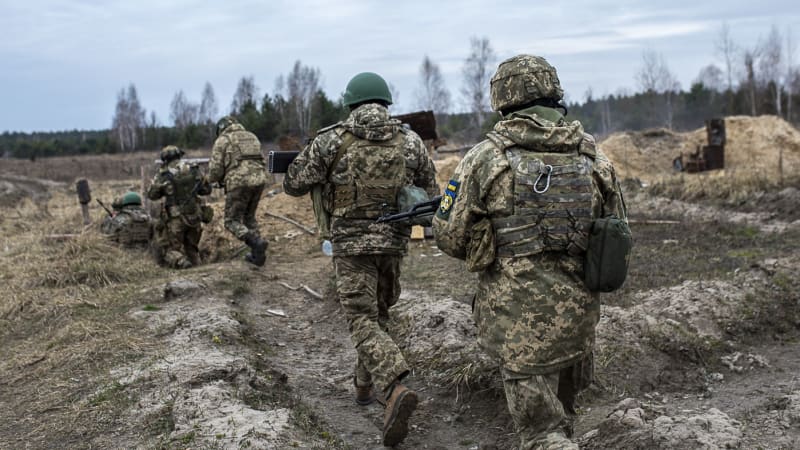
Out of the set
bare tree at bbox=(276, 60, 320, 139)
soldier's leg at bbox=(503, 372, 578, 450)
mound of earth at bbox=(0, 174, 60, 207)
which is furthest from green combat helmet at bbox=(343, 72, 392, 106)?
bare tree at bbox=(276, 60, 320, 139)

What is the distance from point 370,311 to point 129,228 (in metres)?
7.05

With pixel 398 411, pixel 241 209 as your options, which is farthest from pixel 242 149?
pixel 398 411

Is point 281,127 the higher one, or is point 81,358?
point 281,127

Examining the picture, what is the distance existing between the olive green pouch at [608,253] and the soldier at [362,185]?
148 cm

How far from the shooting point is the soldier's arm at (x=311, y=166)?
171 inches

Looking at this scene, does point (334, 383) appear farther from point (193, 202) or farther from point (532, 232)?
point (193, 202)

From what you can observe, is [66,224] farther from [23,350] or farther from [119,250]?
[23,350]

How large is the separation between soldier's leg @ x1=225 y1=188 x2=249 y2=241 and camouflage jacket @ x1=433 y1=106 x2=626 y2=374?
19.7 ft

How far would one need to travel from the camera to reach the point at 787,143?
1720 centimetres

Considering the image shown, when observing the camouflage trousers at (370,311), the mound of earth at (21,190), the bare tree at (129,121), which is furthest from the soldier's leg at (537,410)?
the bare tree at (129,121)

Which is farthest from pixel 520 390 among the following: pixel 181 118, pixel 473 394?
pixel 181 118

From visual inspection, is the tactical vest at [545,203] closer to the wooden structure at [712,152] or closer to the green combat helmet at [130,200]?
the green combat helmet at [130,200]

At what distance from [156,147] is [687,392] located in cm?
5281

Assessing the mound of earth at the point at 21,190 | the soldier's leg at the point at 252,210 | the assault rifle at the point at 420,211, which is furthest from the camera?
the mound of earth at the point at 21,190
